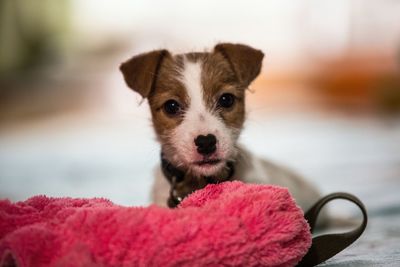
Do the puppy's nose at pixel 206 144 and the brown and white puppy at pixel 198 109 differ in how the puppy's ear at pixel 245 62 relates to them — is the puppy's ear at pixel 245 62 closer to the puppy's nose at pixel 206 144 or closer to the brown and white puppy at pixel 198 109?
the brown and white puppy at pixel 198 109

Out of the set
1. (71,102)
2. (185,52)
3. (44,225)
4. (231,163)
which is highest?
(185,52)

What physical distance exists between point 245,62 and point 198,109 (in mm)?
378

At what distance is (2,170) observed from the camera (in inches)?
165

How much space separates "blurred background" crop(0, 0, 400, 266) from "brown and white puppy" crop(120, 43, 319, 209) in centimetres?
238

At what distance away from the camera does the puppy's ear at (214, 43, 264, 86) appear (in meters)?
2.51

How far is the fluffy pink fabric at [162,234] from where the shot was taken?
4.28ft

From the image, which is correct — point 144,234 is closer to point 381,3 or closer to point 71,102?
point 71,102

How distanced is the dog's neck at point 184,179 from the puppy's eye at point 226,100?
0.25 m

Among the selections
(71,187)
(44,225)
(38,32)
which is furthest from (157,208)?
(38,32)

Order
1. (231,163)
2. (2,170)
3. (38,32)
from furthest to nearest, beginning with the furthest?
(38,32) → (2,170) → (231,163)

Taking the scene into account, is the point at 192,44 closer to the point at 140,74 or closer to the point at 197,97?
the point at 140,74

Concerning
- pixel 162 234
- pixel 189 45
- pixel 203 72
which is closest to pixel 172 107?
pixel 203 72

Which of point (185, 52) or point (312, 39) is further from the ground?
point (185, 52)

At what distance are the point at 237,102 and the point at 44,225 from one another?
4.19ft
